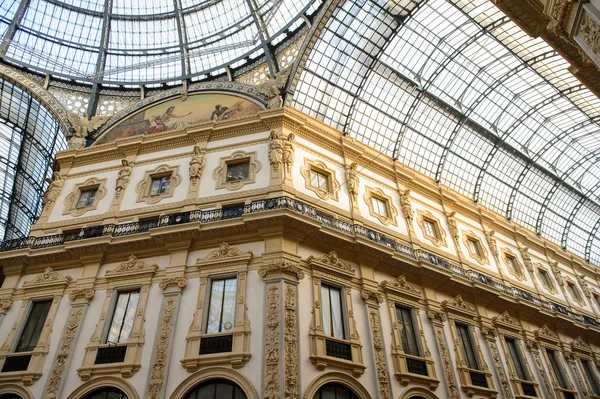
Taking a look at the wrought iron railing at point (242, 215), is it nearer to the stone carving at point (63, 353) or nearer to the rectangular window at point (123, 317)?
the rectangular window at point (123, 317)

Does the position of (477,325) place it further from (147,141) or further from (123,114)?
(123,114)

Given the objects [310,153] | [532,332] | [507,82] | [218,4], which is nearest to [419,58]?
[507,82]

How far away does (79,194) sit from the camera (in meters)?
21.8

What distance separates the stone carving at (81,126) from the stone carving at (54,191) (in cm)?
210

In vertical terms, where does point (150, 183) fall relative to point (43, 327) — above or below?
above

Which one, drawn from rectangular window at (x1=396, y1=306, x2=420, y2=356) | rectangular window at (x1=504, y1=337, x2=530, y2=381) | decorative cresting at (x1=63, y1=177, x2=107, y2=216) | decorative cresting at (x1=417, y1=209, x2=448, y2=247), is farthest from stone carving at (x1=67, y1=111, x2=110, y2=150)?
rectangular window at (x1=504, y1=337, x2=530, y2=381)

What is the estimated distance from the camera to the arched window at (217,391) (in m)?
13.5

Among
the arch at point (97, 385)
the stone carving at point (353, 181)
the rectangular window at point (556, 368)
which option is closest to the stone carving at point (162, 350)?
the arch at point (97, 385)

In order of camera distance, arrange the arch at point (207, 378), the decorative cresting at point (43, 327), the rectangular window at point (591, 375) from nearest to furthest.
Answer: the arch at point (207, 378) → the decorative cresting at point (43, 327) → the rectangular window at point (591, 375)

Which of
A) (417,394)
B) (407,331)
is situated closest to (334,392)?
(417,394)

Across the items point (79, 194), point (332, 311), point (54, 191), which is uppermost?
point (54, 191)

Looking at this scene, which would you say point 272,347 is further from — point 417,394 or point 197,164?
point 197,164

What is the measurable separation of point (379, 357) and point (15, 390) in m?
14.0

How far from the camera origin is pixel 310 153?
69.8 feet
